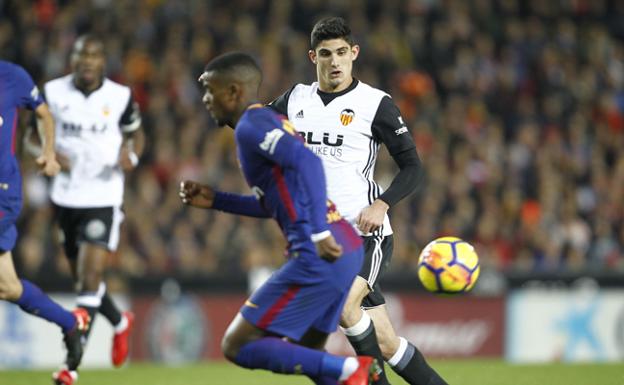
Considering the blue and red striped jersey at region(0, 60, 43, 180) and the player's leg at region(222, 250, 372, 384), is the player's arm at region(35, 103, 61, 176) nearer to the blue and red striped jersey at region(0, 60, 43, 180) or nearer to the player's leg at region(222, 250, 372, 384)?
the blue and red striped jersey at region(0, 60, 43, 180)

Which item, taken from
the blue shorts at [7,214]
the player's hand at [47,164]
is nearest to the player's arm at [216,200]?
the blue shorts at [7,214]

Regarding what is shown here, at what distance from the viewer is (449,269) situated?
6406 millimetres

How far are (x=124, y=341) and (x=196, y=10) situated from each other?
9681 mm

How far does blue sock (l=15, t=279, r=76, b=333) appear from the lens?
6.96 meters

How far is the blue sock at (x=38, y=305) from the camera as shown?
6961 millimetres

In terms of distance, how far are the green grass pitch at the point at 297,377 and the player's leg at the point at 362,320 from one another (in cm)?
229

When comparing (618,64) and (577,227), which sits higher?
(618,64)

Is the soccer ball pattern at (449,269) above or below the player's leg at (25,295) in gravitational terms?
above

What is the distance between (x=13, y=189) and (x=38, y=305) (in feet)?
2.52

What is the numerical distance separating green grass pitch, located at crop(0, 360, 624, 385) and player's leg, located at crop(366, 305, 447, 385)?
2.02m

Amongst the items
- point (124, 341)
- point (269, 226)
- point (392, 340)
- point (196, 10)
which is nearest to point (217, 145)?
point (269, 226)

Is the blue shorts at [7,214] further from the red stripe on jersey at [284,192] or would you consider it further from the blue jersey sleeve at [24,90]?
the red stripe on jersey at [284,192]

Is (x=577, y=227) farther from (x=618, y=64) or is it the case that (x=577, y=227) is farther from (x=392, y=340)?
(x=392, y=340)

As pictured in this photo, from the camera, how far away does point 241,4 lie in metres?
17.8
